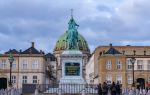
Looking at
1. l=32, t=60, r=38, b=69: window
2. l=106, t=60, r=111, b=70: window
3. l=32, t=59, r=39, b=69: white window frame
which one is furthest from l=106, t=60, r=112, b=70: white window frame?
l=32, t=60, r=38, b=69: window

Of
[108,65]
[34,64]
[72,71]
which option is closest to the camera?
[72,71]

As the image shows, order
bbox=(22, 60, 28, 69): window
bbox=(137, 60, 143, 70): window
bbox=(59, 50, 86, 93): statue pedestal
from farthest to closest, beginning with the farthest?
bbox=(22, 60, 28, 69): window → bbox=(137, 60, 143, 70): window → bbox=(59, 50, 86, 93): statue pedestal

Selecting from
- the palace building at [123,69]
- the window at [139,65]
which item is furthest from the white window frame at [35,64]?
the window at [139,65]

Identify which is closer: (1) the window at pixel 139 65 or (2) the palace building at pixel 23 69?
(1) the window at pixel 139 65

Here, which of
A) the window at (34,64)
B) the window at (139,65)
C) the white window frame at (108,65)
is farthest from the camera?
the window at (34,64)

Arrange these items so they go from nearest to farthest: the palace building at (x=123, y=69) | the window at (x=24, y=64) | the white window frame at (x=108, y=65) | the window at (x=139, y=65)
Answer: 1. the palace building at (x=123, y=69)
2. the white window frame at (x=108, y=65)
3. the window at (x=139, y=65)
4. the window at (x=24, y=64)

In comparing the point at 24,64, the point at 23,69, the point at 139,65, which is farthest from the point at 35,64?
the point at 139,65

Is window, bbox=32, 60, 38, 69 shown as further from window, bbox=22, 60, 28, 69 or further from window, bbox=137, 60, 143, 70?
window, bbox=137, 60, 143, 70

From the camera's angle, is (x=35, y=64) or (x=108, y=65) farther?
(x=35, y=64)

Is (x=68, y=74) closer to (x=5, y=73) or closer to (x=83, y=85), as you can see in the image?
(x=83, y=85)

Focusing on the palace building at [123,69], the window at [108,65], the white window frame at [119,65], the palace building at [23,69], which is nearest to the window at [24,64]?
the palace building at [23,69]

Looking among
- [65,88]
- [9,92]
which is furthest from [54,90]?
[9,92]

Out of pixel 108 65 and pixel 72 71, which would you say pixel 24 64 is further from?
pixel 72 71

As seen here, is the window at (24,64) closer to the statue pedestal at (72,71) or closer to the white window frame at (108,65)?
the white window frame at (108,65)
